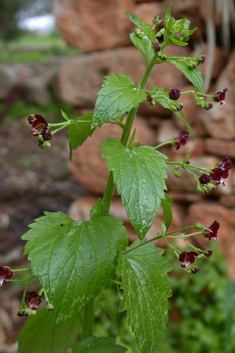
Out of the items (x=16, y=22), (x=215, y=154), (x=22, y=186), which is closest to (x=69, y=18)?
(x=215, y=154)

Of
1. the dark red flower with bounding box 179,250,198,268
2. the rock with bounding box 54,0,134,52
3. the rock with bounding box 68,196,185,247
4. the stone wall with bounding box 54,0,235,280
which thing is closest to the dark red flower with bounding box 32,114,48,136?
the dark red flower with bounding box 179,250,198,268

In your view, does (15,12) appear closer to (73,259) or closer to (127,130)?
(127,130)

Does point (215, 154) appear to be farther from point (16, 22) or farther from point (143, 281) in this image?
point (16, 22)

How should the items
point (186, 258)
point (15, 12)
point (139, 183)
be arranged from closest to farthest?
point (139, 183), point (186, 258), point (15, 12)

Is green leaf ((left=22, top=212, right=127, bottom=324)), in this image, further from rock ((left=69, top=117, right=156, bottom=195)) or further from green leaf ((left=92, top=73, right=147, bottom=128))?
rock ((left=69, top=117, right=156, bottom=195))

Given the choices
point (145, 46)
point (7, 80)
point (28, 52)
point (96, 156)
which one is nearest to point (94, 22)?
point (96, 156)

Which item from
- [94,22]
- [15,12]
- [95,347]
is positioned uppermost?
[15,12]

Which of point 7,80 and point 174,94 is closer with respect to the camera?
point 174,94
